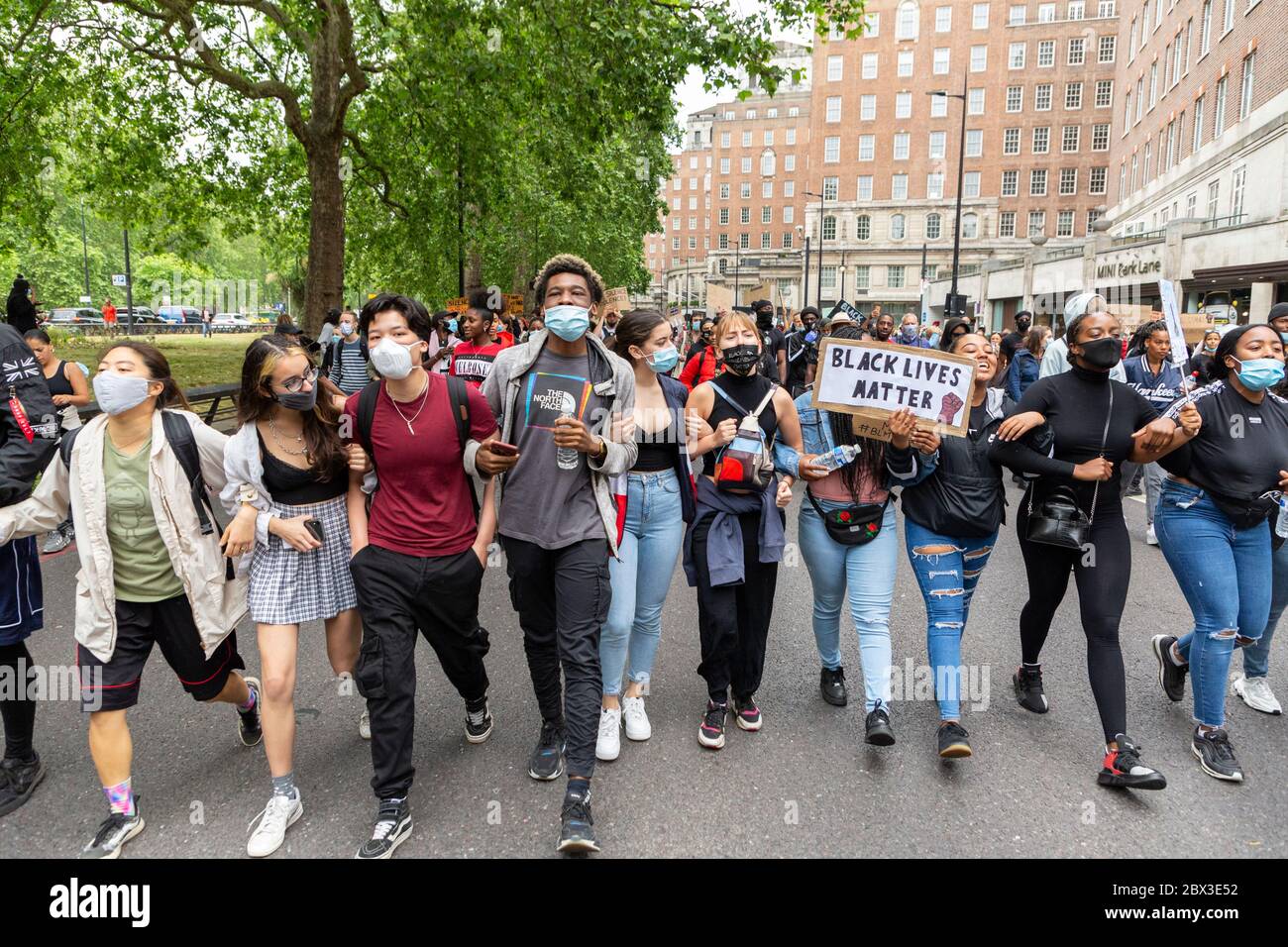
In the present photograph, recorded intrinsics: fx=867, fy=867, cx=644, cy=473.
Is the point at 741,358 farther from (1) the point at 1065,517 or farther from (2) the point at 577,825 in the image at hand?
(2) the point at 577,825

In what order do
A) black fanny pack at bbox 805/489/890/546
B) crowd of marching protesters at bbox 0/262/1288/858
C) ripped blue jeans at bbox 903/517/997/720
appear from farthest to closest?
1. black fanny pack at bbox 805/489/890/546
2. ripped blue jeans at bbox 903/517/997/720
3. crowd of marching protesters at bbox 0/262/1288/858

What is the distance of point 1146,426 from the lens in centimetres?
375

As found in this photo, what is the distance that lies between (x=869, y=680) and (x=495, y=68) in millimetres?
10987

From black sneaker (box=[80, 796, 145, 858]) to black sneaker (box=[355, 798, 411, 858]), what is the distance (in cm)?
86

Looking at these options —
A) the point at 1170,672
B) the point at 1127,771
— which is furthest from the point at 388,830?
the point at 1170,672

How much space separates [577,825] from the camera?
10.0ft

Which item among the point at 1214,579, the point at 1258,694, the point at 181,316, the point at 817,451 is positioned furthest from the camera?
the point at 181,316

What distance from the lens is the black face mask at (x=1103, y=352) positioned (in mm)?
3678

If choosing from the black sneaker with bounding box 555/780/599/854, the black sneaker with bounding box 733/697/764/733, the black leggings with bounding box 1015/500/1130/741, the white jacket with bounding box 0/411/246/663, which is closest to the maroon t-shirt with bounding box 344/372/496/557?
the white jacket with bounding box 0/411/246/663

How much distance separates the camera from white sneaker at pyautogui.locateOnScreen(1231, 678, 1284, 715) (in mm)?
4266

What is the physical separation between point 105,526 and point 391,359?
1.21 meters

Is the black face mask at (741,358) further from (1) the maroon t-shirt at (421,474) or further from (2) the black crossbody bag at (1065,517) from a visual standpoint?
(2) the black crossbody bag at (1065,517)

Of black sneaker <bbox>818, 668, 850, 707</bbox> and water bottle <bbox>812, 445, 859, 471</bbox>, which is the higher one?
water bottle <bbox>812, 445, 859, 471</bbox>

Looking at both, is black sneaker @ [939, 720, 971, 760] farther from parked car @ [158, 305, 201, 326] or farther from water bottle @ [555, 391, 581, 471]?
parked car @ [158, 305, 201, 326]
